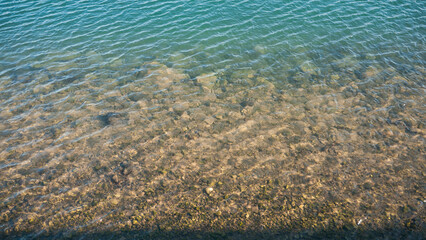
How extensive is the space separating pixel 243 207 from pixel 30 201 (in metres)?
6.49

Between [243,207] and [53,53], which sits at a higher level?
[53,53]

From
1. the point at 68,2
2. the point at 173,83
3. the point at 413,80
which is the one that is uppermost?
the point at 68,2

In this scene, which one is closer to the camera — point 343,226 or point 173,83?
point 343,226

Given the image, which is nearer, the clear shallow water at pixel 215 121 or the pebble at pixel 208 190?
the clear shallow water at pixel 215 121

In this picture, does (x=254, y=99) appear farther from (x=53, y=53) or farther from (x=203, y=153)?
(x=53, y=53)

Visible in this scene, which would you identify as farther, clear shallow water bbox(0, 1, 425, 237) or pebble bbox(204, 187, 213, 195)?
pebble bbox(204, 187, 213, 195)

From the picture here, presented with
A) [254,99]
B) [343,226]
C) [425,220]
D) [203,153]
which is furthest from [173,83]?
[425,220]

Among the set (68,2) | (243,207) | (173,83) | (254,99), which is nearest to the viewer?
(243,207)

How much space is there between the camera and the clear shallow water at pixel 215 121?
9016 millimetres

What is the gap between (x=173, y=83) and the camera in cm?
1495

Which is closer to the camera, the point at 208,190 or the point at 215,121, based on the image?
the point at 208,190

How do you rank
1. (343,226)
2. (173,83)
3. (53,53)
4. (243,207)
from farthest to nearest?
(53,53)
(173,83)
(243,207)
(343,226)

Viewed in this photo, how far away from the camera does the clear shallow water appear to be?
355 inches

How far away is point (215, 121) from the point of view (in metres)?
12.5
